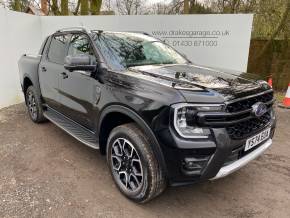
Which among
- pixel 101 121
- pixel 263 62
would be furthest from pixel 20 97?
pixel 263 62

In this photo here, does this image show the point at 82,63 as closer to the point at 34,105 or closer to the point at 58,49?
the point at 58,49

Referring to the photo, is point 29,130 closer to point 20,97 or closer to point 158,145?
point 20,97

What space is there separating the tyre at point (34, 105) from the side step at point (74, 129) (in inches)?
16.6

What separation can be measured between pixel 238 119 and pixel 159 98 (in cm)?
73

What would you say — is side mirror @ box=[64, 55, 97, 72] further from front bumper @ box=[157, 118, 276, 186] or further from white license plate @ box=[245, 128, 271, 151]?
white license plate @ box=[245, 128, 271, 151]

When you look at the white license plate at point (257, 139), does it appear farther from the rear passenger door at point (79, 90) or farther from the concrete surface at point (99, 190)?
the rear passenger door at point (79, 90)

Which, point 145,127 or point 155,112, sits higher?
point 155,112

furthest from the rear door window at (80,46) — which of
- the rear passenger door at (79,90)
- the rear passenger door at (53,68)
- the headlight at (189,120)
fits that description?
the headlight at (189,120)

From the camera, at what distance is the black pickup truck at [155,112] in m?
2.45

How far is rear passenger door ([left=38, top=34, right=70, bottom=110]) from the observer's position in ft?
14.1

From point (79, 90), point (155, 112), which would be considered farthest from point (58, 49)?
point (155, 112)

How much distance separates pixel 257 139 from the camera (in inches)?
114

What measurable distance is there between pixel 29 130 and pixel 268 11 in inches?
328

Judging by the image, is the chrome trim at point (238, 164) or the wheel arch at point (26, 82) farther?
the wheel arch at point (26, 82)
